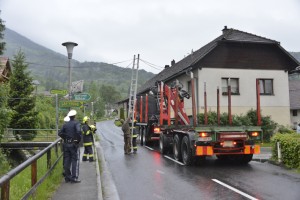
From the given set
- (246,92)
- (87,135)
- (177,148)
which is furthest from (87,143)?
(246,92)

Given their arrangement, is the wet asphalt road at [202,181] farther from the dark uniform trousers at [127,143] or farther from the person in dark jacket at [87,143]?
the dark uniform trousers at [127,143]

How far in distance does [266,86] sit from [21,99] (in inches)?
748

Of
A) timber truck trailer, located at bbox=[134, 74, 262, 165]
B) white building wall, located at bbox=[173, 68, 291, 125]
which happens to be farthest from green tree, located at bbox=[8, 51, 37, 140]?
timber truck trailer, located at bbox=[134, 74, 262, 165]

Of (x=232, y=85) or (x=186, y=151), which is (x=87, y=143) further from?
(x=232, y=85)

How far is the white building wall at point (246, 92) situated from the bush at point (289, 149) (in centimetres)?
1157

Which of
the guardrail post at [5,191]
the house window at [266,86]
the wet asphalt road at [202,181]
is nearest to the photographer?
the guardrail post at [5,191]

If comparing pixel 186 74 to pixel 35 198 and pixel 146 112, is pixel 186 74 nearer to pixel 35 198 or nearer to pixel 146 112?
pixel 146 112

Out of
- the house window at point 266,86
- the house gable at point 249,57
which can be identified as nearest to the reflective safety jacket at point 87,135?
the house gable at point 249,57

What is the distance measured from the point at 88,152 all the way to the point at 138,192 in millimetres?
4474

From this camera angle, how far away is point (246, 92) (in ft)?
79.4

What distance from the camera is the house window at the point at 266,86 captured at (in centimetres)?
2478

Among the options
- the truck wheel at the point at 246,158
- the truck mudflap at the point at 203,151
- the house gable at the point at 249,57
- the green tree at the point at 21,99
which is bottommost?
the truck wheel at the point at 246,158

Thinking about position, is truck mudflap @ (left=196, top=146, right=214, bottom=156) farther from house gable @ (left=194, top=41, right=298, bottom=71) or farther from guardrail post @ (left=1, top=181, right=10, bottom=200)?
house gable @ (left=194, top=41, right=298, bottom=71)

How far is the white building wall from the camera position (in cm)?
2341
